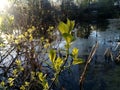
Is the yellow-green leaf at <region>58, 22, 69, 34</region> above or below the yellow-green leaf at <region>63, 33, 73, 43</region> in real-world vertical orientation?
above

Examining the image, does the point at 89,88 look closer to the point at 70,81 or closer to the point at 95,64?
the point at 70,81

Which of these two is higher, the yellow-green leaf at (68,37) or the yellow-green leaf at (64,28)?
the yellow-green leaf at (64,28)

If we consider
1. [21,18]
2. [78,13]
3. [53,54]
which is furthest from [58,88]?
[78,13]

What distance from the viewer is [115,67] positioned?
9898 mm

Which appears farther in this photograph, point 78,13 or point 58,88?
point 78,13

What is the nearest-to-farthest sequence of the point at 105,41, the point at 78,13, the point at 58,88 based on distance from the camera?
the point at 58,88 → the point at 105,41 → the point at 78,13

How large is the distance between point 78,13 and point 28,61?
30.1 meters

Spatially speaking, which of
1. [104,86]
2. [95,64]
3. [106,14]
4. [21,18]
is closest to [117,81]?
[104,86]

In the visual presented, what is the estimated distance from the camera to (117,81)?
27.4 feet

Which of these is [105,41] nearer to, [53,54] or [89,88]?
[89,88]

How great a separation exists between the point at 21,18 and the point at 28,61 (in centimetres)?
181

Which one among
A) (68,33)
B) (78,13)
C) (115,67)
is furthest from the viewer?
(78,13)

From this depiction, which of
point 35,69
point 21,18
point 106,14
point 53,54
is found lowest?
point 106,14

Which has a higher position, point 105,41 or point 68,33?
point 68,33
